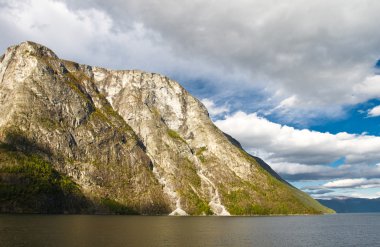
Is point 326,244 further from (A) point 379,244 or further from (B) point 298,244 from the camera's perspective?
(A) point 379,244

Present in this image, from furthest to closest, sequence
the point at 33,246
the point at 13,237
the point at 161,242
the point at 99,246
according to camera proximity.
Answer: the point at 161,242 < the point at 13,237 < the point at 99,246 < the point at 33,246

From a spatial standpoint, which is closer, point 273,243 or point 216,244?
point 216,244

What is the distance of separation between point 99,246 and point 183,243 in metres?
25.0

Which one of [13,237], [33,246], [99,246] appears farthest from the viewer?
[13,237]

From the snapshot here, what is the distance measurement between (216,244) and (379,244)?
53714 mm

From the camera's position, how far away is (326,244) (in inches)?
4412

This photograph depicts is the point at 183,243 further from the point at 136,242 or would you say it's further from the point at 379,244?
the point at 379,244

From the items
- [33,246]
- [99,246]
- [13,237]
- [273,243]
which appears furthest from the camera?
[273,243]

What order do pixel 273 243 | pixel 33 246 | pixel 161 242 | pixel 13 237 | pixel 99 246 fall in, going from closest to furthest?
pixel 33 246 → pixel 99 246 → pixel 13 237 → pixel 161 242 → pixel 273 243

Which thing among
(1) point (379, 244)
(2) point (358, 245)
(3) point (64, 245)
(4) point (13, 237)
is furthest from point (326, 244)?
(4) point (13, 237)

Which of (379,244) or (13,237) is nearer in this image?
(13,237)

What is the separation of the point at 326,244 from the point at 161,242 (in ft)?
171

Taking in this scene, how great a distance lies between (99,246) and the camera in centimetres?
8269

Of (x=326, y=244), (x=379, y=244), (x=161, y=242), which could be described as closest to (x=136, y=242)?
(x=161, y=242)
